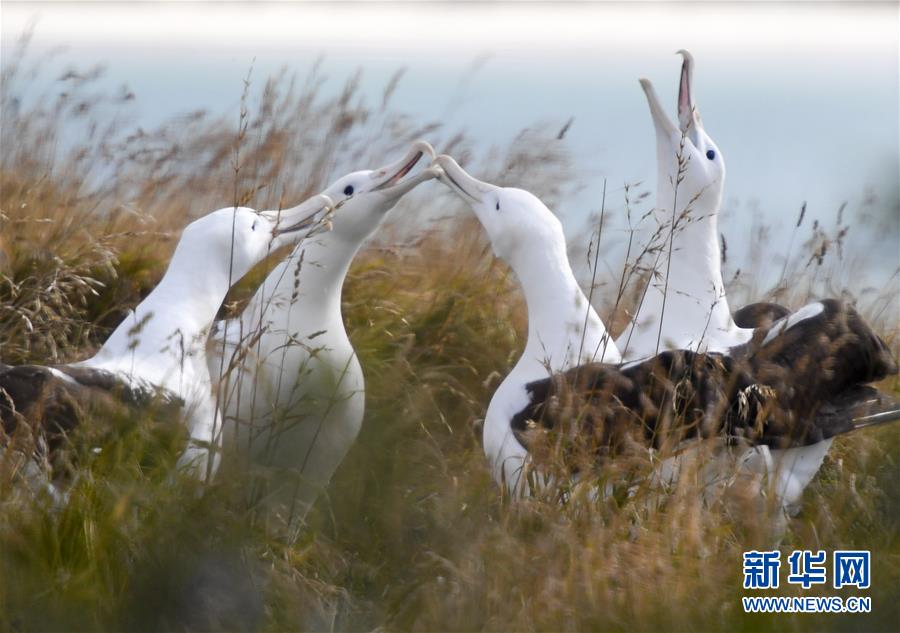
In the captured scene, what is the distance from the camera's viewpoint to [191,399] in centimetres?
380

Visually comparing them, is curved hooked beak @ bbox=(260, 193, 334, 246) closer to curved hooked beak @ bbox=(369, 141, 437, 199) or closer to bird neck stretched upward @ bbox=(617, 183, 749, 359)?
curved hooked beak @ bbox=(369, 141, 437, 199)

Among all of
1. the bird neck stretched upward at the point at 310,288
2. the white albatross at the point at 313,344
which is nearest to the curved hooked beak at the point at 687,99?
the white albatross at the point at 313,344

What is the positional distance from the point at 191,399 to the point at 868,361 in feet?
6.24

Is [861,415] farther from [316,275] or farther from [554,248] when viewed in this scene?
[316,275]

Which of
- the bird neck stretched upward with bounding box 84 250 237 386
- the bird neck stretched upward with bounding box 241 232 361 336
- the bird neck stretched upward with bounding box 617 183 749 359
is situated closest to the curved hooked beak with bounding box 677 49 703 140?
the bird neck stretched upward with bounding box 617 183 749 359

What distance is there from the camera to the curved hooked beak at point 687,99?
480 centimetres

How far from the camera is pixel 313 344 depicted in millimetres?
4398

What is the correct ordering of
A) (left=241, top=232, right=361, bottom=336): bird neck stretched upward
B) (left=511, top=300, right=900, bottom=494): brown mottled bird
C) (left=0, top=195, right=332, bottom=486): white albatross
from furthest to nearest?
(left=241, top=232, right=361, bottom=336): bird neck stretched upward, (left=511, top=300, right=900, bottom=494): brown mottled bird, (left=0, top=195, right=332, bottom=486): white albatross

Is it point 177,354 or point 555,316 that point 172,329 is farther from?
point 555,316

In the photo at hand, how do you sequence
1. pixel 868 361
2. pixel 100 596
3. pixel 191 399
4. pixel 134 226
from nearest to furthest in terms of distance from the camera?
pixel 100 596
pixel 191 399
pixel 868 361
pixel 134 226

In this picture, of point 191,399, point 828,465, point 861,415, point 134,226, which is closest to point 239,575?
point 191,399

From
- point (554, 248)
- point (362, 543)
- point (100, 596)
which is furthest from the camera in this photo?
point (554, 248)

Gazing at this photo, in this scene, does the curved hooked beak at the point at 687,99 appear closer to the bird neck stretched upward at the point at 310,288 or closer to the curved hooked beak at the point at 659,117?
the curved hooked beak at the point at 659,117

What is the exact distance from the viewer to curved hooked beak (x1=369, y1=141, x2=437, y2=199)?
450 cm
